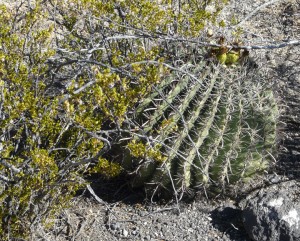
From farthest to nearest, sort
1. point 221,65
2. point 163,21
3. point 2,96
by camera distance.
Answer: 1. point 163,21
2. point 221,65
3. point 2,96

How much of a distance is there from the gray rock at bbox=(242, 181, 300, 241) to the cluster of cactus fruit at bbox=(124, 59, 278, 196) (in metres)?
0.24

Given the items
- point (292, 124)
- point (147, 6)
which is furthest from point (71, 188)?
point (292, 124)

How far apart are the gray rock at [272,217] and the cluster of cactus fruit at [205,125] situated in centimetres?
24

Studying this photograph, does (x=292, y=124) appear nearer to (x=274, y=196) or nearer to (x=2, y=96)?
(x=274, y=196)

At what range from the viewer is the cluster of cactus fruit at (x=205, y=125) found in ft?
11.2

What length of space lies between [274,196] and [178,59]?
1.02m

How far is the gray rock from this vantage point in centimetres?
336

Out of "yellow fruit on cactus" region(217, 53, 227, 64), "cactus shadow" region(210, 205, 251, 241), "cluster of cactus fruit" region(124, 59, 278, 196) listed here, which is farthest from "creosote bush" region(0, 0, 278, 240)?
"cactus shadow" region(210, 205, 251, 241)

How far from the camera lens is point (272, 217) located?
3.40 meters

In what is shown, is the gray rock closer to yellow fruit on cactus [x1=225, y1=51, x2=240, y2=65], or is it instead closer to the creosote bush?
the creosote bush

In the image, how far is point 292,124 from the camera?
14.9 feet

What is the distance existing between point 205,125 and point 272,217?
2.16ft

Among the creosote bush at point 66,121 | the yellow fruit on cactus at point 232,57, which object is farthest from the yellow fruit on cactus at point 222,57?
the creosote bush at point 66,121

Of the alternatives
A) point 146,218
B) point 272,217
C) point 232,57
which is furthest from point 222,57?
point 146,218
